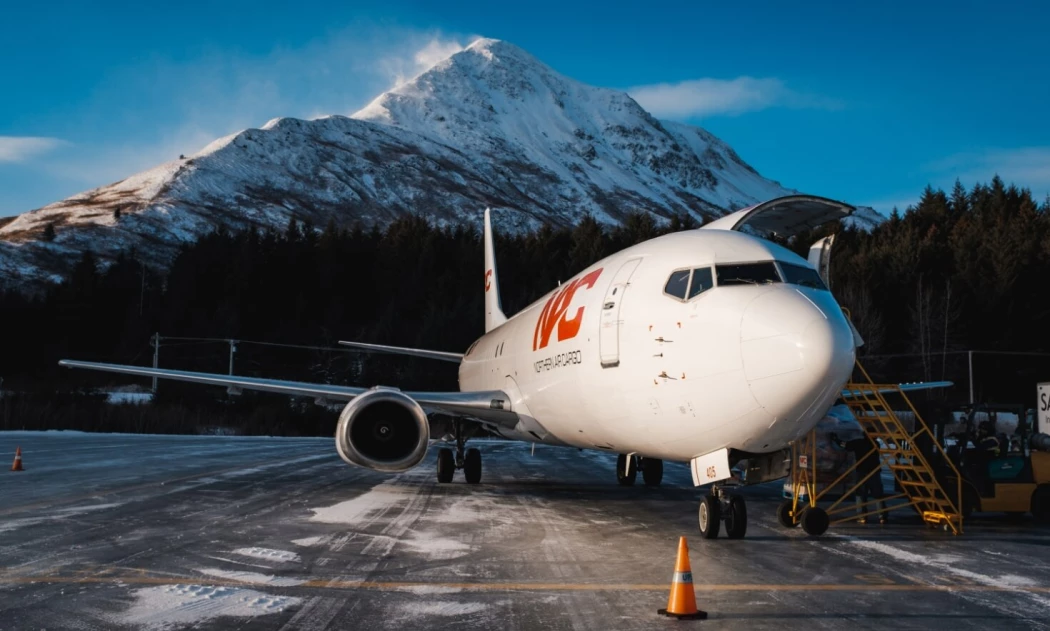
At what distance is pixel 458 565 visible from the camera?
771cm

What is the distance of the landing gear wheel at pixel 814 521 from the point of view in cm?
977

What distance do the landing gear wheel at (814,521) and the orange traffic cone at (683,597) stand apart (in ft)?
14.5

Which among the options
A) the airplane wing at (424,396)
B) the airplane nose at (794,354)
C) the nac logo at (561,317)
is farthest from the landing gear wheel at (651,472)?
the airplane nose at (794,354)

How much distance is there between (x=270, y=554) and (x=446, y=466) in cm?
853

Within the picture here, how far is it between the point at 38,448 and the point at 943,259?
2462 inches

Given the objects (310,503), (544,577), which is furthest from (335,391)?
(544,577)

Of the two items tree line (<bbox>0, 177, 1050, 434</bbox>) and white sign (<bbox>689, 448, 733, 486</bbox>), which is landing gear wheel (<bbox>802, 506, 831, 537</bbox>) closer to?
white sign (<bbox>689, 448, 733, 486</bbox>)

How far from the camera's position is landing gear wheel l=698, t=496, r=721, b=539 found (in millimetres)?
9234

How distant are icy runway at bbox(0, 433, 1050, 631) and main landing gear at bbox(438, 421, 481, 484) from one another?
2.00 m

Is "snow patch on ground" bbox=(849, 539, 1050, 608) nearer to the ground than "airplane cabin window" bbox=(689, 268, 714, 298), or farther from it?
nearer to the ground

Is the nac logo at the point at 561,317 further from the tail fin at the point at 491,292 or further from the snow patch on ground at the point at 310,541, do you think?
the tail fin at the point at 491,292

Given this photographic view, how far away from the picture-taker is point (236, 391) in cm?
1522

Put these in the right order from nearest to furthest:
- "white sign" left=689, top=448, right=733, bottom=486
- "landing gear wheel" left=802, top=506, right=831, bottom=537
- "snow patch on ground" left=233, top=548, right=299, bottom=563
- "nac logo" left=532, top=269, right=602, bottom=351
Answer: "snow patch on ground" left=233, top=548, right=299, bottom=563 → "white sign" left=689, top=448, right=733, bottom=486 → "landing gear wheel" left=802, top=506, right=831, bottom=537 → "nac logo" left=532, top=269, right=602, bottom=351

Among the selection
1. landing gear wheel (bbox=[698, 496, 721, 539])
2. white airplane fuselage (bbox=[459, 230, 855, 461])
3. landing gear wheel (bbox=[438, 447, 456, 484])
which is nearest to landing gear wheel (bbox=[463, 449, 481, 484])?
landing gear wheel (bbox=[438, 447, 456, 484])
